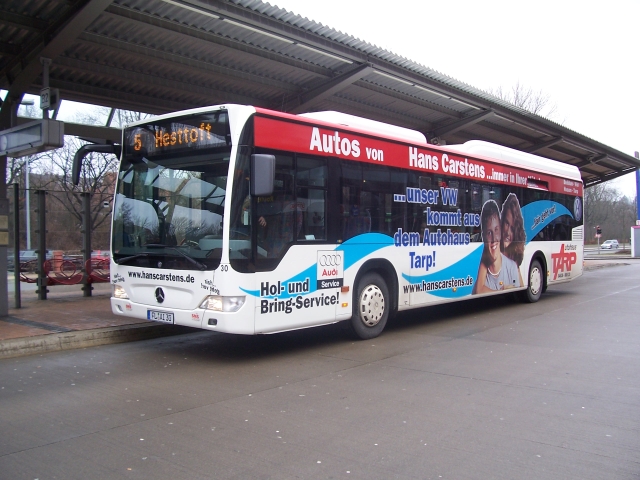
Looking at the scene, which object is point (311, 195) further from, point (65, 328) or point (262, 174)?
point (65, 328)

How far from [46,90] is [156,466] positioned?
24.9 ft

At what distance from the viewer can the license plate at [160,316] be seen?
7.77m

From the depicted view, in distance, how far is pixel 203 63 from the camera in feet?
37.9

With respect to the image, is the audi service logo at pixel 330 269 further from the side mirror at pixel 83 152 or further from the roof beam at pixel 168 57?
the roof beam at pixel 168 57

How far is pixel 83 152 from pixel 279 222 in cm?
335

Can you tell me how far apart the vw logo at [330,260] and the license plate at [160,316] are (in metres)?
2.24

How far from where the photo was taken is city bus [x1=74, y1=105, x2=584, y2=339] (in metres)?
7.36

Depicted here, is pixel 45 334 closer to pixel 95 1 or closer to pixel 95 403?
pixel 95 403

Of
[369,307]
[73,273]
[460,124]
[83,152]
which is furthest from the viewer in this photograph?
[460,124]

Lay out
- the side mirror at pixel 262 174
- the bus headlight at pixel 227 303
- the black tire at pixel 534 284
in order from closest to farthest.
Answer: the side mirror at pixel 262 174 < the bus headlight at pixel 227 303 < the black tire at pixel 534 284

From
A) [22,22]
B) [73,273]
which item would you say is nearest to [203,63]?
[22,22]

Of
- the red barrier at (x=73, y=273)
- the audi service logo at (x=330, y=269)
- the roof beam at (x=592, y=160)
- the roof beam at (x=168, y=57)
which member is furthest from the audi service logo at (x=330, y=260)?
the roof beam at (x=592, y=160)

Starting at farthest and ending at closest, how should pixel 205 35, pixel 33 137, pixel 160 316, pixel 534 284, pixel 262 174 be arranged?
pixel 534 284
pixel 205 35
pixel 33 137
pixel 160 316
pixel 262 174

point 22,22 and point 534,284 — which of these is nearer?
point 22,22
